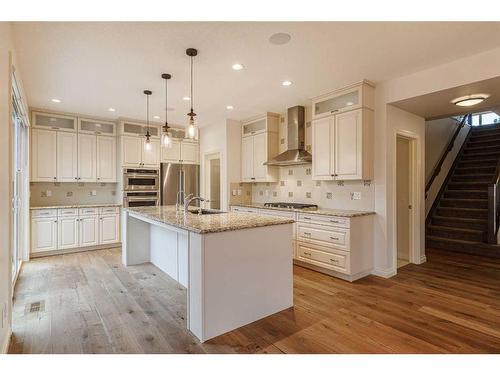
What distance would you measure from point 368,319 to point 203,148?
16.2ft

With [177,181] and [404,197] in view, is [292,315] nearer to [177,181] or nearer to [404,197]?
[404,197]

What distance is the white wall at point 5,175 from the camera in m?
1.92

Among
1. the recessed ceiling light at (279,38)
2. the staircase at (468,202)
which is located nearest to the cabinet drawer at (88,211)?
the recessed ceiling light at (279,38)

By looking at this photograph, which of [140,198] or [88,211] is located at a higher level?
[140,198]

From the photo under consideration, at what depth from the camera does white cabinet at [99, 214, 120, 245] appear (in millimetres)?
5285

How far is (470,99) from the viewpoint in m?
3.28

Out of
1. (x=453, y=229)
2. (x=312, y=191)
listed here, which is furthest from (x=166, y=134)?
(x=453, y=229)

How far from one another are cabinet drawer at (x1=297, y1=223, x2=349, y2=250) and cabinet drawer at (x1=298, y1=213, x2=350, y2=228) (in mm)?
66

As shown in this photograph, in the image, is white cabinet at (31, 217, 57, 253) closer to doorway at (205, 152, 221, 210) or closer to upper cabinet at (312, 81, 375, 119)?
doorway at (205, 152, 221, 210)

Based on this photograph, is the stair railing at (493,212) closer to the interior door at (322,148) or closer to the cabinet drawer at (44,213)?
the interior door at (322,148)

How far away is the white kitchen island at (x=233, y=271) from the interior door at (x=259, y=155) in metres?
2.66

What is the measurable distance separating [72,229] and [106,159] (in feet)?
4.82

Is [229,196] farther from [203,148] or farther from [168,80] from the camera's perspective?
[168,80]

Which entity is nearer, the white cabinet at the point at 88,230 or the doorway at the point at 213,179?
the white cabinet at the point at 88,230
